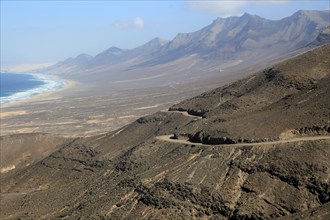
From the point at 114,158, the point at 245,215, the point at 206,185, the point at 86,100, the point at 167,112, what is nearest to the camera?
the point at 245,215

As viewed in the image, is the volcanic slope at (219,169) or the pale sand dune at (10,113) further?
the pale sand dune at (10,113)

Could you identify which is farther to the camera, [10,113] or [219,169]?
[10,113]

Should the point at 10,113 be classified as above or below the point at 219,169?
below

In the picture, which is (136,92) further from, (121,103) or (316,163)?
(316,163)

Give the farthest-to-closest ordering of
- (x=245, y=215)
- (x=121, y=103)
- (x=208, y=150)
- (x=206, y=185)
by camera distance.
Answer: (x=121, y=103) < (x=208, y=150) < (x=206, y=185) < (x=245, y=215)

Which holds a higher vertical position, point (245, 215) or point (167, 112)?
point (167, 112)

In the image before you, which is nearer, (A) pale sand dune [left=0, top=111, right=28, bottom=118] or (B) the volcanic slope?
(B) the volcanic slope

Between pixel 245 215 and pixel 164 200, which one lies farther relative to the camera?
pixel 164 200

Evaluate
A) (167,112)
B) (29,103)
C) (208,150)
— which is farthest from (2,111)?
(208,150)
